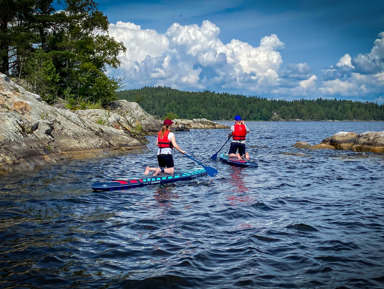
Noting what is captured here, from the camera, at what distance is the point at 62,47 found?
40500 mm

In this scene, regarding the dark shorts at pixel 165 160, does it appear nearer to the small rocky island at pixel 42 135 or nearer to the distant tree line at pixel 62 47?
the small rocky island at pixel 42 135

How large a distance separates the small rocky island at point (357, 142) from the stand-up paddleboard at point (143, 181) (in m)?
16.0

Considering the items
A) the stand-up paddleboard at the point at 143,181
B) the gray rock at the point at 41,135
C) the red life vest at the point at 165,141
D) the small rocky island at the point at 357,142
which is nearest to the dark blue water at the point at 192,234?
the stand-up paddleboard at the point at 143,181

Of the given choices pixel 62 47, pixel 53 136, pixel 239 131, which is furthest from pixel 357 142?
pixel 62 47

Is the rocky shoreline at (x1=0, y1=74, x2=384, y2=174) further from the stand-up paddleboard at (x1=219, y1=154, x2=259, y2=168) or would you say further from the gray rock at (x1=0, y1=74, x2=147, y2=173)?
the stand-up paddleboard at (x1=219, y1=154, x2=259, y2=168)

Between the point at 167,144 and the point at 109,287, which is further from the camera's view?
the point at 167,144

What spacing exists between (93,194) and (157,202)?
2364mm

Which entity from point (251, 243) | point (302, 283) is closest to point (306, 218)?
point (251, 243)

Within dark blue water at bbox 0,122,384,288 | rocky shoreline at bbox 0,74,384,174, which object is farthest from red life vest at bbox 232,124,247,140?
rocky shoreline at bbox 0,74,384,174

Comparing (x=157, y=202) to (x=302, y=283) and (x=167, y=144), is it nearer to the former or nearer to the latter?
(x=167, y=144)

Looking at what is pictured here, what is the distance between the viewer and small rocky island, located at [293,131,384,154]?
24047 mm

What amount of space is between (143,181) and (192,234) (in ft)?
17.9

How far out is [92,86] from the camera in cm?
4206

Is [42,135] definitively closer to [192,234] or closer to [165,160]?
[165,160]
